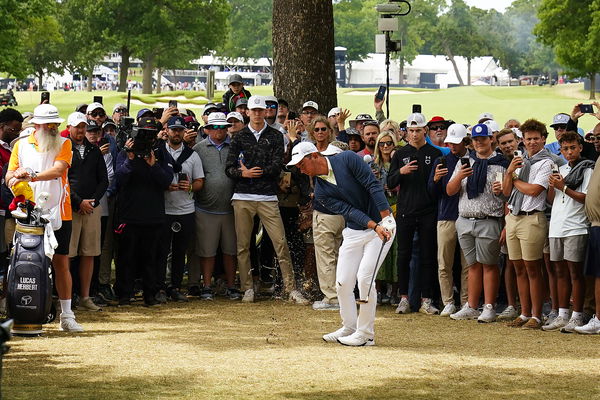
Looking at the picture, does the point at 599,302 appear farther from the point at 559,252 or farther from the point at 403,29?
the point at 403,29

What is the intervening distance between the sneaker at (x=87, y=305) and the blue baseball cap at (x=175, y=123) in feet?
7.99

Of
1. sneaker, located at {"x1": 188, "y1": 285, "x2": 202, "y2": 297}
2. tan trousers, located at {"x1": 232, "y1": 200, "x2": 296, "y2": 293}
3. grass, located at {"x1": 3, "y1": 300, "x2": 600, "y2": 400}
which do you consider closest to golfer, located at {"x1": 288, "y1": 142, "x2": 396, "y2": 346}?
grass, located at {"x1": 3, "y1": 300, "x2": 600, "y2": 400}

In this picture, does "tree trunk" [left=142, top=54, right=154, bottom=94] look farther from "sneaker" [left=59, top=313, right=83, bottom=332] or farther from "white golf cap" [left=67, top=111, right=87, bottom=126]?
"sneaker" [left=59, top=313, right=83, bottom=332]

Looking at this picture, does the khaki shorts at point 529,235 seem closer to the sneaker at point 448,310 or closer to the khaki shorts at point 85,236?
the sneaker at point 448,310

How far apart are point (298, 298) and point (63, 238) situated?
363cm

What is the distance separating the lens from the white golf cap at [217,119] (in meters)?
14.9

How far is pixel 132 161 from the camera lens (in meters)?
13.8

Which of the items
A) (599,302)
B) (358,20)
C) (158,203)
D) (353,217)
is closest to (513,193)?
(599,302)

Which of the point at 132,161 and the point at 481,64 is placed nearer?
the point at 132,161

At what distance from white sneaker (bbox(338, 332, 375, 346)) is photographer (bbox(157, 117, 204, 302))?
144 inches

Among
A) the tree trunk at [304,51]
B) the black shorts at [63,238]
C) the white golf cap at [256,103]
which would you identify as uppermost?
the tree trunk at [304,51]

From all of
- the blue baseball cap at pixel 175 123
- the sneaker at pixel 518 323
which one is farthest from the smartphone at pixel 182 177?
the sneaker at pixel 518 323

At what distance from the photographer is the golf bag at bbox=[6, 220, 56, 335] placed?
1127cm

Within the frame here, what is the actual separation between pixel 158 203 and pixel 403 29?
131 metres
